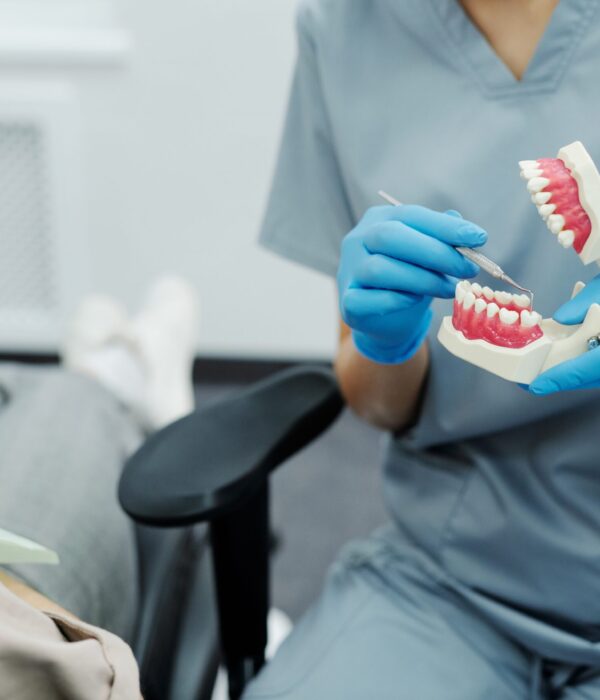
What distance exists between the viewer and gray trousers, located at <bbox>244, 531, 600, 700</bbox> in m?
0.74

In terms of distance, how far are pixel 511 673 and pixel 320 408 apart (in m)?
0.26

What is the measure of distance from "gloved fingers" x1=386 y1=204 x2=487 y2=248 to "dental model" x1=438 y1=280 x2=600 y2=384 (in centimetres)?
3

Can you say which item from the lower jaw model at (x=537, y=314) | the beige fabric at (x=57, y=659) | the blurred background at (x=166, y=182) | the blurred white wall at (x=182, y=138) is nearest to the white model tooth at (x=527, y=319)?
the lower jaw model at (x=537, y=314)

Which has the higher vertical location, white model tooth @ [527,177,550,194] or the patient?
white model tooth @ [527,177,550,194]

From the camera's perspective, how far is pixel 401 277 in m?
0.64

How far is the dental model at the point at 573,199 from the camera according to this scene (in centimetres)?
56

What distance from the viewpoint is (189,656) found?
2.98 ft

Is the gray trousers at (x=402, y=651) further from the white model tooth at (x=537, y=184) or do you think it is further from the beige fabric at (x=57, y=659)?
the white model tooth at (x=537, y=184)

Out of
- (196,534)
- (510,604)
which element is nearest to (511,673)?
(510,604)

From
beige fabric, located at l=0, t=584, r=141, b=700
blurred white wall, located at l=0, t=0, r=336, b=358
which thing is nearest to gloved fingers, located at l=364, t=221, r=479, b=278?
beige fabric, located at l=0, t=584, r=141, b=700

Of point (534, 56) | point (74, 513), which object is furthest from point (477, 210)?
point (74, 513)

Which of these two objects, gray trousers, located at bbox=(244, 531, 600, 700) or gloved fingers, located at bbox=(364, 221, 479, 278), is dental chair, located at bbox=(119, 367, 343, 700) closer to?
gray trousers, located at bbox=(244, 531, 600, 700)

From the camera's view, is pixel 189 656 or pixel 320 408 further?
pixel 189 656

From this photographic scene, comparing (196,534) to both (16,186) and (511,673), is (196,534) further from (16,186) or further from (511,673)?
(16,186)
